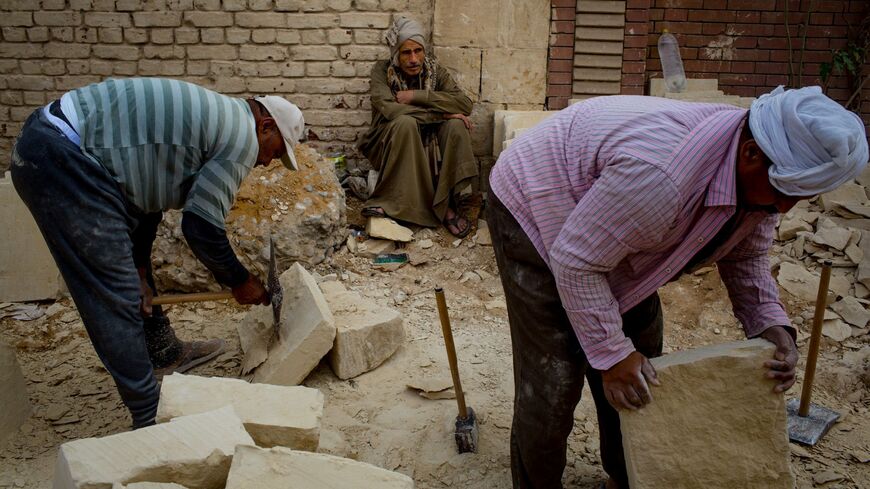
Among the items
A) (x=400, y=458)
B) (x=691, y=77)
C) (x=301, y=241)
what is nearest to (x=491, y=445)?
(x=400, y=458)

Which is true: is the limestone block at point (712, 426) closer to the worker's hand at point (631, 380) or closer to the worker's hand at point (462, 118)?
the worker's hand at point (631, 380)

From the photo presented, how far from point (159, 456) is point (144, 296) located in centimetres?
137

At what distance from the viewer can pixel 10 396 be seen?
10.5 feet

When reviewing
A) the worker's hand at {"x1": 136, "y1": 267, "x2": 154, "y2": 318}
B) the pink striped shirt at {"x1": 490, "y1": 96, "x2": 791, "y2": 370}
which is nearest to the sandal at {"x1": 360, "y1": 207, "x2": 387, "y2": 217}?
the worker's hand at {"x1": 136, "y1": 267, "x2": 154, "y2": 318}

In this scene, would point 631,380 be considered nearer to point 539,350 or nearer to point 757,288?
point 539,350

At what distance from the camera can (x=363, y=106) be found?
255 inches

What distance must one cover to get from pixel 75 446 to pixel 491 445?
1.75 m

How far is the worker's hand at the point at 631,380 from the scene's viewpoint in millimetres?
1952

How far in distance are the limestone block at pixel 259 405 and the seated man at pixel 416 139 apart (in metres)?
3.07

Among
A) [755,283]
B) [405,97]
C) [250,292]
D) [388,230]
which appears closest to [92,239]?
[250,292]

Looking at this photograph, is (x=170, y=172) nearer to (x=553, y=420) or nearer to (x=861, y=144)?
(x=553, y=420)

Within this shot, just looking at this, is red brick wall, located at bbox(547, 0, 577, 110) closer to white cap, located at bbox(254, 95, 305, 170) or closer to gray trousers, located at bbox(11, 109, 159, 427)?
white cap, located at bbox(254, 95, 305, 170)

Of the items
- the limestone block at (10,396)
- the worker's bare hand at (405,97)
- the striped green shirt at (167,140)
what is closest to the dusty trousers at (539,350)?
the striped green shirt at (167,140)

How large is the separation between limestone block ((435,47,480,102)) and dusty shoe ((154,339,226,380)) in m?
3.47
